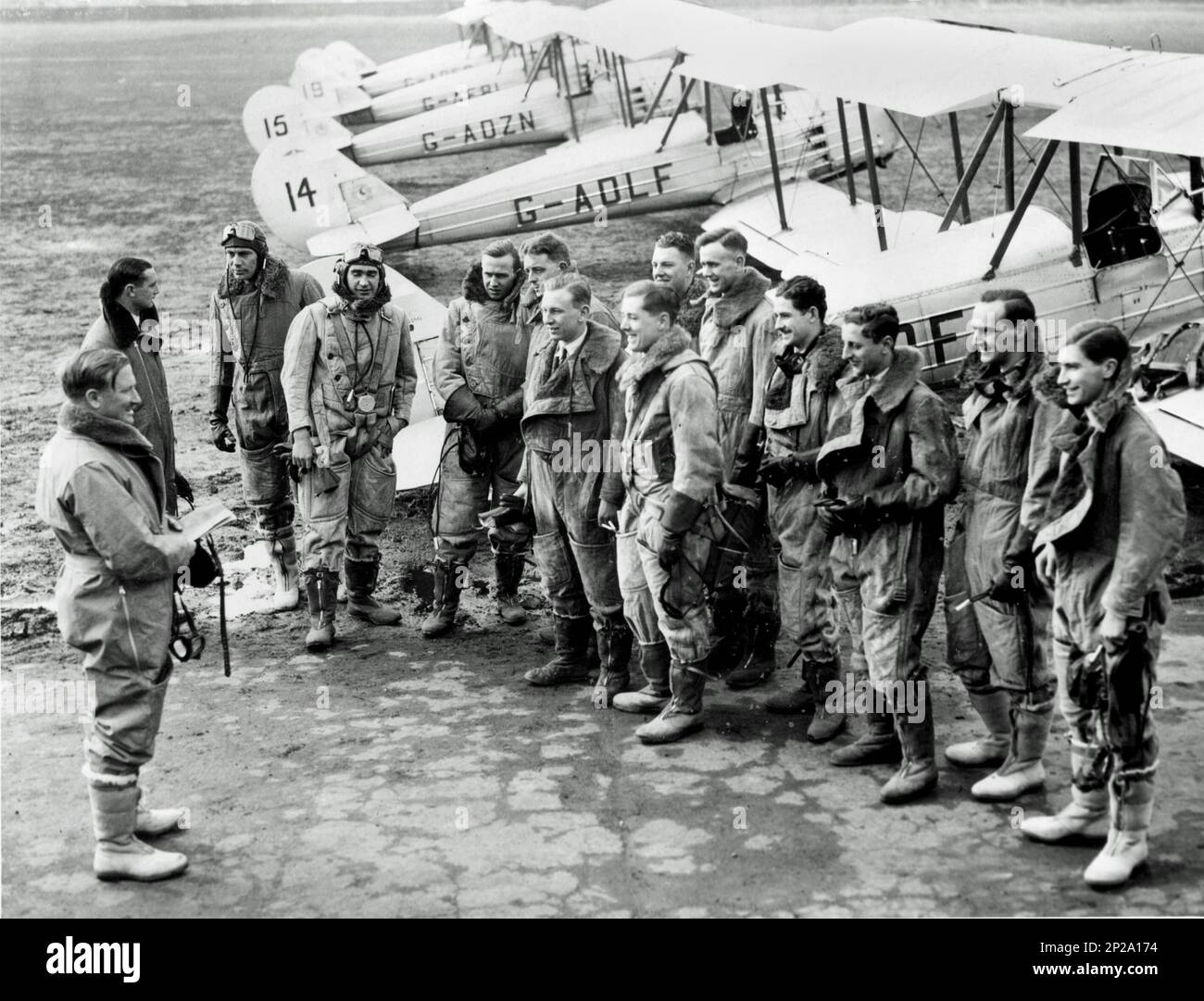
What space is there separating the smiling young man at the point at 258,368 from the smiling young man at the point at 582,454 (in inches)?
66.0

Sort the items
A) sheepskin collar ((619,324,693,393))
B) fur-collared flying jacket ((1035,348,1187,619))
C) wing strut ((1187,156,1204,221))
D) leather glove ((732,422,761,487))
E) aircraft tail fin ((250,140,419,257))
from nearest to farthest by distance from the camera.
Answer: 1. fur-collared flying jacket ((1035,348,1187,619))
2. sheepskin collar ((619,324,693,393))
3. leather glove ((732,422,761,487))
4. wing strut ((1187,156,1204,221))
5. aircraft tail fin ((250,140,419,257))

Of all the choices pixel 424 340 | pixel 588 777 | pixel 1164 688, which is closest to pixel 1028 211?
pixel 424 340

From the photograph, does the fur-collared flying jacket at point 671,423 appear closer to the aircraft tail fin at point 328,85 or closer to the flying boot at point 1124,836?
the flying boot at point 1124,836

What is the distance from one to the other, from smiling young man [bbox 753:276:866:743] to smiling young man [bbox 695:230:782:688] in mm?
147

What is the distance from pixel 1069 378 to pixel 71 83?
37026 millimetres

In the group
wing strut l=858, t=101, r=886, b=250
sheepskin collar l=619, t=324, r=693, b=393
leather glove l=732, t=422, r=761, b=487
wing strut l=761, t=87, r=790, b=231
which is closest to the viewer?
sheepskin collar l=619, t=324, r=693, b=393

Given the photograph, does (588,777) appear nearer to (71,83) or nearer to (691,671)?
(691,671)

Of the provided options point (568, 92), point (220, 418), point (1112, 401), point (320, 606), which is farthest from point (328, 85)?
point (1112, 401)

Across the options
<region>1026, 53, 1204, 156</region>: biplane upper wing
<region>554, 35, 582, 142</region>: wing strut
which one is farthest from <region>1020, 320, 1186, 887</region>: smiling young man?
<region>554, 35, 582, 142</region>: wing strut

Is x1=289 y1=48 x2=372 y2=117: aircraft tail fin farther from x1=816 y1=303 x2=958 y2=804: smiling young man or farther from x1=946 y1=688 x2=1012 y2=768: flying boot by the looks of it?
x1=946 y1=688 x2=1012 y2=768: flying boot

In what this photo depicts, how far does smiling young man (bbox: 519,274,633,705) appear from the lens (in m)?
6.26

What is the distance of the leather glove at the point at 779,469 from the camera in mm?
5828

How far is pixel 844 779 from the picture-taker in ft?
18.1

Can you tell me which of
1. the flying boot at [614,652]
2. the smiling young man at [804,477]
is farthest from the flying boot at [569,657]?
the smiling young man at [804,477]
